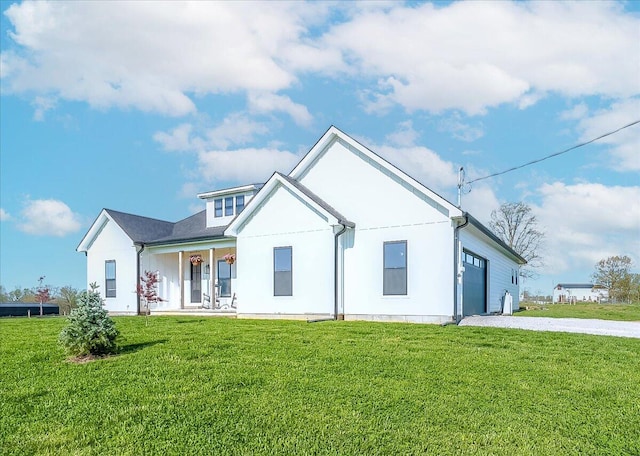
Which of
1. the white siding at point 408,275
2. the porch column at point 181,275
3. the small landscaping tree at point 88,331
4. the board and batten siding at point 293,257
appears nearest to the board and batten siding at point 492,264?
the white siding at point 408,275

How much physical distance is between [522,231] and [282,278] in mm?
28654

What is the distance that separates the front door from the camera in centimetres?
2017

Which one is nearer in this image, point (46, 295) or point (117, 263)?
point (117, 263)

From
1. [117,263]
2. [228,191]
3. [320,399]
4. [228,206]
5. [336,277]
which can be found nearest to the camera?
[320,399]

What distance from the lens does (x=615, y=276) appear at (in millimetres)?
42344

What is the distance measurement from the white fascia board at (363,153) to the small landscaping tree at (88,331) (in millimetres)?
8614

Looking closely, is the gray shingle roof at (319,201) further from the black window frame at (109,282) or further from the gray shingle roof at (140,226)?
the black window frame at (109,282)

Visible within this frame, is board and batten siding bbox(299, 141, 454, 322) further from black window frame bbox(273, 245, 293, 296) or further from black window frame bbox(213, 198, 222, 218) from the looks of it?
black window frame bbox(213, 198, 222, 218)

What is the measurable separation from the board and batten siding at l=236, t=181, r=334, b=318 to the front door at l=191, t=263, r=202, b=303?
5.55 meters

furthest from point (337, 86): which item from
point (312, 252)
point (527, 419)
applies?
point (527, 419)

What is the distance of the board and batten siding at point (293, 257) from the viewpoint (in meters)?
13.6

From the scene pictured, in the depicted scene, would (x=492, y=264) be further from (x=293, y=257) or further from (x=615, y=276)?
(x=615, y=276)

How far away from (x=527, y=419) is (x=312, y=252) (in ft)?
31.8

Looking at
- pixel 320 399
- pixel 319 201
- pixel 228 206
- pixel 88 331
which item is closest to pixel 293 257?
pixel 319 201
